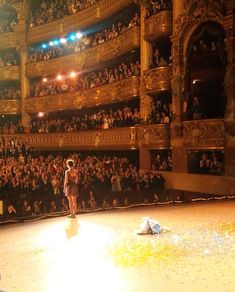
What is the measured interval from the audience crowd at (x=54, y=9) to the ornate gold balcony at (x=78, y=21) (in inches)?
16.7

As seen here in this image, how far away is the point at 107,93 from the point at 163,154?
18.1ft


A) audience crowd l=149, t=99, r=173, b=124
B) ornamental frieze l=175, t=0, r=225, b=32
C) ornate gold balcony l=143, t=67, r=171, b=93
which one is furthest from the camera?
ornate gold balcony l=143, t=67, r=171, b=93

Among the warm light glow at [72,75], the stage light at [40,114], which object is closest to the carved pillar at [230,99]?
the warm light glow at [72,75]

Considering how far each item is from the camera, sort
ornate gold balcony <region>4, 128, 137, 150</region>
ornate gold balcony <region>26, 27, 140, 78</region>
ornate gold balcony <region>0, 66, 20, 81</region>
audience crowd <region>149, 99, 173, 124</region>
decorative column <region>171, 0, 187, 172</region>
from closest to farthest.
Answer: decorative column <region>171, 0, 187, 172</region>, audience crowd <region>149, 99, 173, 124</region>, ornate gold balcony <region>4, 128, 137, 150</region>, ornate gold balcony <region>26, 27, 140, 78</region>, ornate gold balcony <region>0, 66, 20, 81</region>

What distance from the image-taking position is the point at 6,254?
7969mm

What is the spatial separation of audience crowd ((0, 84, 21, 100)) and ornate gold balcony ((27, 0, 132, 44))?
3.98 meters

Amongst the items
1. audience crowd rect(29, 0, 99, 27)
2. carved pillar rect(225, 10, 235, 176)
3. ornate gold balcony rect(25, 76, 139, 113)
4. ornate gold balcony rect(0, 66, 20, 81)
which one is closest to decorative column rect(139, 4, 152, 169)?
ornate gold balcony rect(25, 76, 139, 113)

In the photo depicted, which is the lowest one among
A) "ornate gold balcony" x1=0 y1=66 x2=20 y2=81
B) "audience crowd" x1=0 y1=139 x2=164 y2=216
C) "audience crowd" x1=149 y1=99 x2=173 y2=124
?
"audience crowd" x1=0 y1=139 x2=164 y2=216

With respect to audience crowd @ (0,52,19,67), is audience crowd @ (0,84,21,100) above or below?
below

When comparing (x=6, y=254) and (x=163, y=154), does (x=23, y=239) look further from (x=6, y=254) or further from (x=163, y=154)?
(x=163, y=154)

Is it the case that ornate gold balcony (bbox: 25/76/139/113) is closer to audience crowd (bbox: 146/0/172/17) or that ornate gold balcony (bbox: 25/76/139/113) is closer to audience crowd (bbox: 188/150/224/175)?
audience crowd (bbox: 146/0/172/17)

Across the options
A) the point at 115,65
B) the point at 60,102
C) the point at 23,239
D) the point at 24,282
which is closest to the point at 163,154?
the point at 115,65

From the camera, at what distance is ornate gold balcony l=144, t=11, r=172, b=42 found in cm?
2019

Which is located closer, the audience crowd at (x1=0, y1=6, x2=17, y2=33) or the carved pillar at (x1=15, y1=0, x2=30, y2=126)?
the carved pillar at (x1=15, y1=0, x2=30, y2=126)
